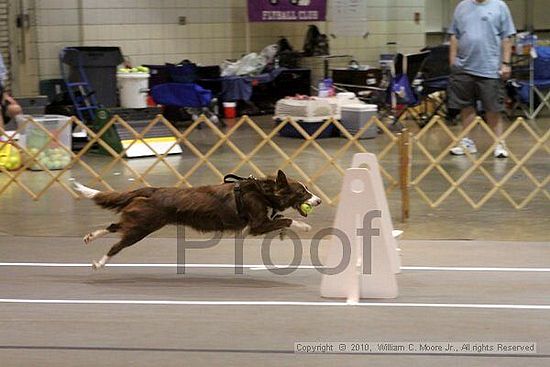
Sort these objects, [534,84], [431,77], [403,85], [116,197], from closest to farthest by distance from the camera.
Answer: [116,197]
[403,85]
[431,77]
[534,84]

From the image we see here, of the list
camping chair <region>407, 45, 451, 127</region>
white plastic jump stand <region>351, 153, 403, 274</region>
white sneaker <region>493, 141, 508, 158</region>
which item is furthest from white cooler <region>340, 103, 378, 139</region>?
white plastic jump stand <region>351, 153, 403, 274</region>

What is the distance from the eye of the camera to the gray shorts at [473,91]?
10.2 metres

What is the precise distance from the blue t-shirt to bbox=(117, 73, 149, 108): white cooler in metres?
5.00

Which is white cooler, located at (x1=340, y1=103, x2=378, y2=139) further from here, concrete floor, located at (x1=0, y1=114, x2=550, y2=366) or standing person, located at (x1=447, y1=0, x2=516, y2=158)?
concrete floor, located at (x1=0, y1=114, x2=550, y2=366)

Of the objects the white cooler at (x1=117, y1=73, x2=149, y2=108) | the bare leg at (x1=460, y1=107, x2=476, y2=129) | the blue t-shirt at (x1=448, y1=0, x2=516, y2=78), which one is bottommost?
the bare leg at (x1=460, y1=107, x2=476, y2=129)

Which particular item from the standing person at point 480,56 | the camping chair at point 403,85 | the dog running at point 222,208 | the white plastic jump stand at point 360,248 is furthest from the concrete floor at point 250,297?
the camping chair at point 403,85

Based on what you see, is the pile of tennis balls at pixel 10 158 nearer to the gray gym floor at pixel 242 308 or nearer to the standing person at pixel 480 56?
the gray gym floor at pixel 242 308

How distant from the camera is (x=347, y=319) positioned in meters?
5.29

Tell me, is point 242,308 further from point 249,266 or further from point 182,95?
point 182,95

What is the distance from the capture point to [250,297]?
5.82 meters

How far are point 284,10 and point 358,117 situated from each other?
4293mm

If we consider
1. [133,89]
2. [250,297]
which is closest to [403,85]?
[133,89]

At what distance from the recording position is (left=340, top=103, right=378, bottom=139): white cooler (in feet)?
42.3

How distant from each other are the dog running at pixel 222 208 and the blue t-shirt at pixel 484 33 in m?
4.55
